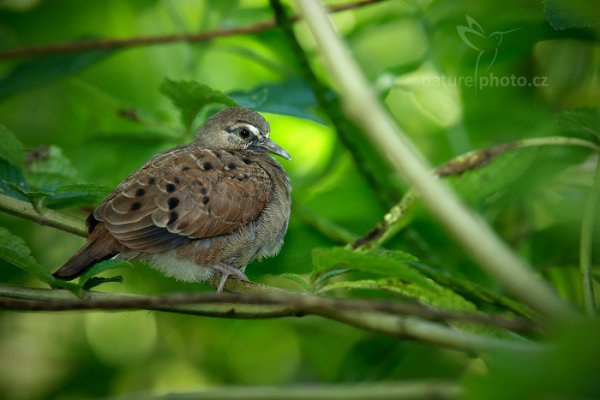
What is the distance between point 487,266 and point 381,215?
2289 millimetres

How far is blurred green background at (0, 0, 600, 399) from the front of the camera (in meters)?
3.43

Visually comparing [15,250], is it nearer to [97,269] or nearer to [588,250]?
[97,269]

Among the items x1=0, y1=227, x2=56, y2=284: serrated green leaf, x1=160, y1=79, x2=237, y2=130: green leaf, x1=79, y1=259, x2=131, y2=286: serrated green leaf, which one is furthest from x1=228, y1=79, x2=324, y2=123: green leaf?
x1=0, y1=227, x2=56, y2=284: serrated green leaf

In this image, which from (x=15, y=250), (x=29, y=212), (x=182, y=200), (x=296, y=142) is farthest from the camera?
(x=296, y=142)

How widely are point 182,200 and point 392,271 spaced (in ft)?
5.49

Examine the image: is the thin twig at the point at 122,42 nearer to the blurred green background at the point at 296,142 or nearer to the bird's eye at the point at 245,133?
the blurred green background at the point at 296,142

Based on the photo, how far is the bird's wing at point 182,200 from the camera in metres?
3.24

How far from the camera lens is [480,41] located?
3.80 m

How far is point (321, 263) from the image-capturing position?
2.06 meters

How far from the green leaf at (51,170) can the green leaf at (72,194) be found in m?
0.22

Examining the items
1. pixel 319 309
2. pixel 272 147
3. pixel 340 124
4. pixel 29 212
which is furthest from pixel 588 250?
pixel 272 147

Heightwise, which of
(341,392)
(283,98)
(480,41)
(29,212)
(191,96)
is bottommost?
(341,392)

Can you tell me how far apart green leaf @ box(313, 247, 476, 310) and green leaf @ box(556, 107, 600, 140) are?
0.70m

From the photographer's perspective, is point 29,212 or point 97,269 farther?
point 29,212
